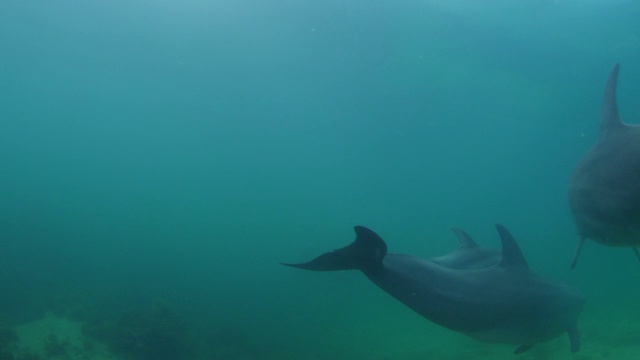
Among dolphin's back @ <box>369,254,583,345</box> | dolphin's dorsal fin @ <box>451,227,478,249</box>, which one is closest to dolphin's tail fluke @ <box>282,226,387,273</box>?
dolphin's back @ <box>369,254,583,345</box>

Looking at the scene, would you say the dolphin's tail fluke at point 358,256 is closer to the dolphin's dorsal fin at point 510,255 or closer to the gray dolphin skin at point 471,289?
the gray dolphin skin at point 471,289

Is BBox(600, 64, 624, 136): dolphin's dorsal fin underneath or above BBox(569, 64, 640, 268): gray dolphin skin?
above

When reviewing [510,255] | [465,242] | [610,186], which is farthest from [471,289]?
[465,242]

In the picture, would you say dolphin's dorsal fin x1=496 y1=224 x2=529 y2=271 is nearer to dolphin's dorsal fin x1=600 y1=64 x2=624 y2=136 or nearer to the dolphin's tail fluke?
dolphin's dorsal fin x1=600 y1=64 x2=624 y2=136

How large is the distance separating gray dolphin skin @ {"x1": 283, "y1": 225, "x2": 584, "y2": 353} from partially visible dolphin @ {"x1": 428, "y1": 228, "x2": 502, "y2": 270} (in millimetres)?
20

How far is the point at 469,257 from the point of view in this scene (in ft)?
26.6

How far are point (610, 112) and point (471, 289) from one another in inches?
99.5

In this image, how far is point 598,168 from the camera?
532cm

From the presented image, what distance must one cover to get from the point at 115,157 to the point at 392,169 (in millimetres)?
69550

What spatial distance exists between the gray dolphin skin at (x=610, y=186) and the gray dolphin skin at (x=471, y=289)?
1.30 meters

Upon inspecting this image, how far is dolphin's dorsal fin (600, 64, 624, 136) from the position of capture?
226 inches

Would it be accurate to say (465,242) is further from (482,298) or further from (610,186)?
(610,186)

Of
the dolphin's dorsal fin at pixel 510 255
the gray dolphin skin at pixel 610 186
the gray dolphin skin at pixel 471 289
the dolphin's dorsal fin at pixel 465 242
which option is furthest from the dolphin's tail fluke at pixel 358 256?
the dolphin's dorsal fin at pixel 465 242

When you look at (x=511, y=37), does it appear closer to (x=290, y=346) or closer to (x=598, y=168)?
(x=290, y=346)
